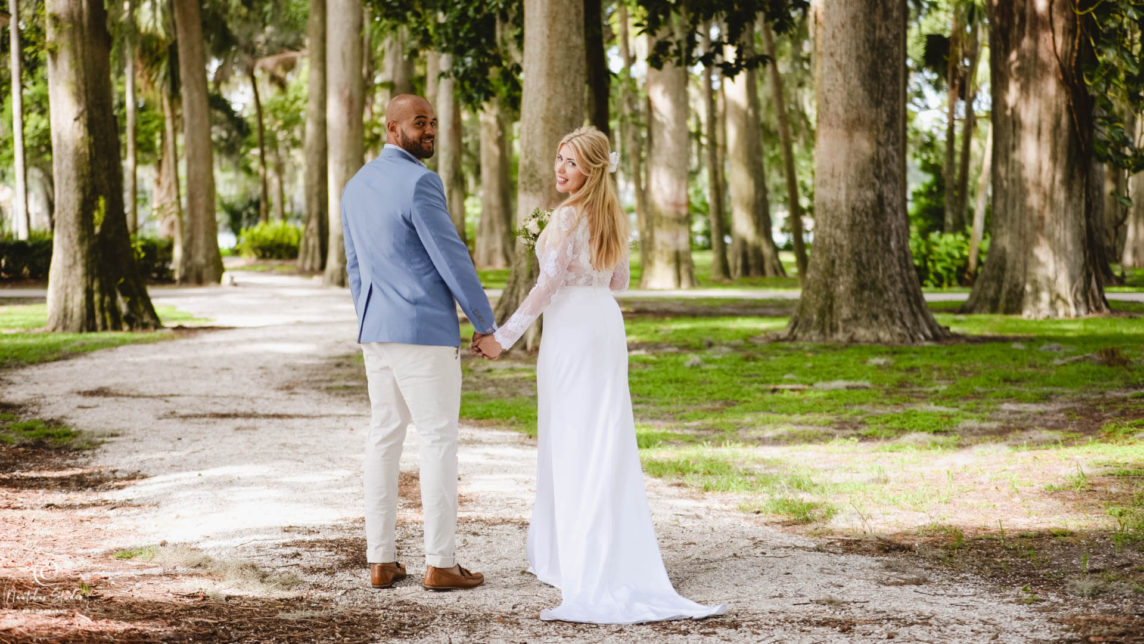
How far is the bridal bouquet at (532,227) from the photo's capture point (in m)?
6.68

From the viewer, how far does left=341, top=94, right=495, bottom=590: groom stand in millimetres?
5156

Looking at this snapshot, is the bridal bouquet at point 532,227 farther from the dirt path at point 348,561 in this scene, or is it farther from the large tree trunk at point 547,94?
the large tree trunk at point 547,94

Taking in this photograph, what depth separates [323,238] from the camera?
34.1 metres

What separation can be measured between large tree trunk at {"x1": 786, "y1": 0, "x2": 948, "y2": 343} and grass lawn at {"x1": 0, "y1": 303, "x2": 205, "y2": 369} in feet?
30.5

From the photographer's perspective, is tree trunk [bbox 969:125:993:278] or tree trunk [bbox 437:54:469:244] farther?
tree trunk [bbox 437:54:469:244]

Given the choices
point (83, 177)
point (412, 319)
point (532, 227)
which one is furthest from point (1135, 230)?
point (412, 319)

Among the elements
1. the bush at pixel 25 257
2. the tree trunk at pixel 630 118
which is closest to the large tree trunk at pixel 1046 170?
the tree trunk at pixel 630 118

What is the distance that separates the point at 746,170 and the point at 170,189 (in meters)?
20.5

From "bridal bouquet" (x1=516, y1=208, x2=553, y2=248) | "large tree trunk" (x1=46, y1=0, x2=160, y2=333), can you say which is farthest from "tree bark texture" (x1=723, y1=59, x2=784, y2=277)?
"bridal bouquet" (x1=516, y1=208, x2=553, y2=248)

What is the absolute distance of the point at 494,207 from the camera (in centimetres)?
3675

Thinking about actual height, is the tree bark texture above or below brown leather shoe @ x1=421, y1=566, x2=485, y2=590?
above

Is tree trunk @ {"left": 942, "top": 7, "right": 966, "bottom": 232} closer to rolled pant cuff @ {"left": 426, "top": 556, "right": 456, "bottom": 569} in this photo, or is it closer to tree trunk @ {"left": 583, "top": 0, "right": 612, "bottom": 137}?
tree trunk @ {"left": 583, "top": 0, "right": 612, "bottom": 137}

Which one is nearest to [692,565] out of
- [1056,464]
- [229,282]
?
A: [1056,464]

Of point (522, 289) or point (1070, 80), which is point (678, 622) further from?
point (1070, 80)
